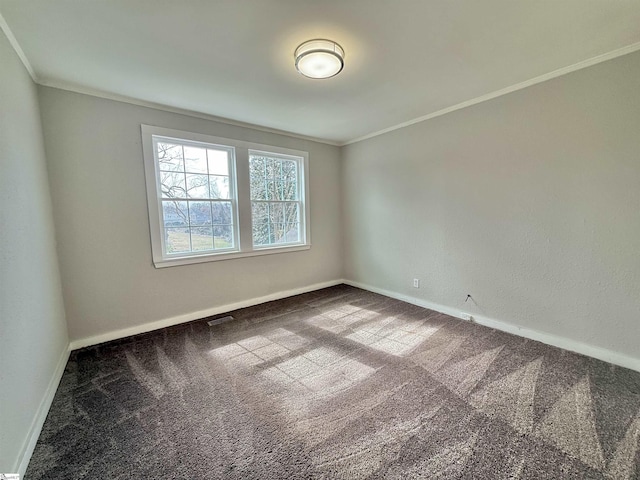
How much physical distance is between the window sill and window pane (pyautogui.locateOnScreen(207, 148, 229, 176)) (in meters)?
1.08

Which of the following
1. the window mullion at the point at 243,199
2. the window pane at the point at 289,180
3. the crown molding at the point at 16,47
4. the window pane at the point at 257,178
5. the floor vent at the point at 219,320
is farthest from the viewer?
the window pane at the point at 289,180

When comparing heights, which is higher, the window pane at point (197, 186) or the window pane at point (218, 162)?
the window pane at point (218, 162)

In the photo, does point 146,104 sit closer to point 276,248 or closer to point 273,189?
point 273,189

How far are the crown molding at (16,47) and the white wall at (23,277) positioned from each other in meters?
0.05

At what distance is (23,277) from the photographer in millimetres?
1640

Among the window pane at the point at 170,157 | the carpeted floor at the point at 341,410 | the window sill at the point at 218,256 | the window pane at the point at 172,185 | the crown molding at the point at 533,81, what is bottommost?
the carpeted floor at the point at 341,410

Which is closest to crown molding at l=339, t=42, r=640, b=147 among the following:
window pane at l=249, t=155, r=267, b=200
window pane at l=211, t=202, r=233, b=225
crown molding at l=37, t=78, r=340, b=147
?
crown molding at l=37, t=78, r=340, b=147

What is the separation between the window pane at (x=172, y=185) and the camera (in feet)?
9.93

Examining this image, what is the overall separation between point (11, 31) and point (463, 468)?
3756 millimetres

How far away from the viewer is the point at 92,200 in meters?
2.62

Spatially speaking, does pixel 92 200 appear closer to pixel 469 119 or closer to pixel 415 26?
pixel 415 26

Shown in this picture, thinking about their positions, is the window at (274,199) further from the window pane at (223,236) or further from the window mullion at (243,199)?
the window pane at (223,236)

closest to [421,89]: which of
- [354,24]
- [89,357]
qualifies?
[354,24]


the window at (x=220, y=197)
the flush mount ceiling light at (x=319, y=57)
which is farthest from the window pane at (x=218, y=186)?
the flush mount ceiling light at (x=319, y=57)
